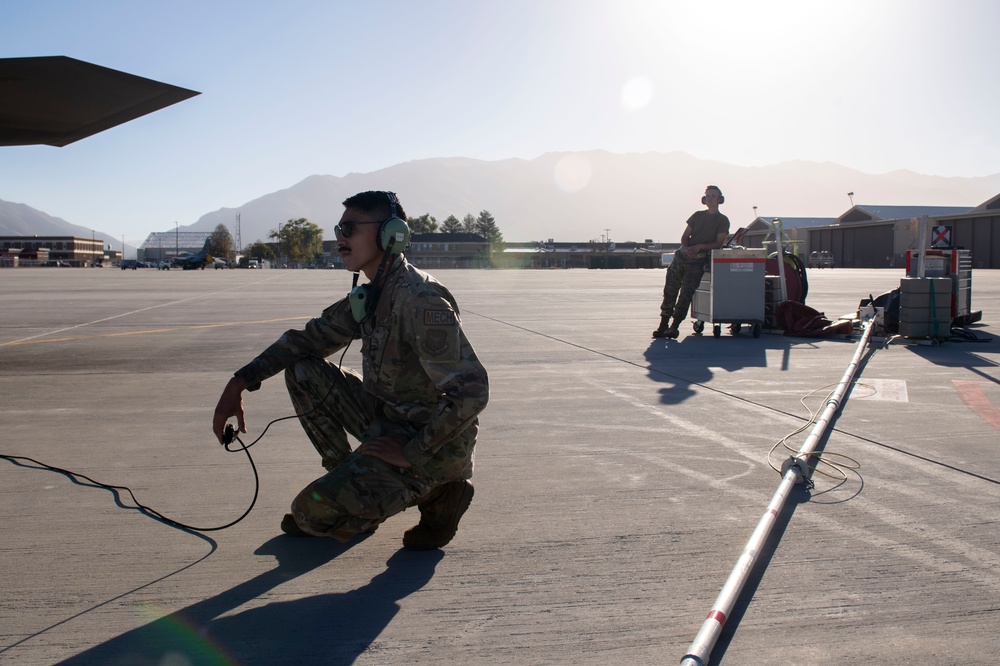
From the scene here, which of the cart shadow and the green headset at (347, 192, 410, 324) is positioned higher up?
the green headset at (347, 192, 410, 324)

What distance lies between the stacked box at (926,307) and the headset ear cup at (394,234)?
29.7ft

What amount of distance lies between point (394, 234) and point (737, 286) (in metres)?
8.87

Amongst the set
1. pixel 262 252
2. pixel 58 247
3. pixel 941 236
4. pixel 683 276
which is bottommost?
pixel 683 276

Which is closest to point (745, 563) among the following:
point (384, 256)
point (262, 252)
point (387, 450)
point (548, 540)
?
point (548, 540)

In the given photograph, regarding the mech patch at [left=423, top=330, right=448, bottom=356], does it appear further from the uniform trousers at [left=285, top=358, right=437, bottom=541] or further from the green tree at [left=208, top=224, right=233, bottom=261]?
the green tree at [left=208, top=224, right=233, bottom=261]

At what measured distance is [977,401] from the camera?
6566mm

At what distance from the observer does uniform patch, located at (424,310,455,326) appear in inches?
123

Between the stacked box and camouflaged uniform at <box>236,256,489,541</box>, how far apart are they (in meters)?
8.88

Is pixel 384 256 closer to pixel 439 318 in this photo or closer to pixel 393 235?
pixel 393 235

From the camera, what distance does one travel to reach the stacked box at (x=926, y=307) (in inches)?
411

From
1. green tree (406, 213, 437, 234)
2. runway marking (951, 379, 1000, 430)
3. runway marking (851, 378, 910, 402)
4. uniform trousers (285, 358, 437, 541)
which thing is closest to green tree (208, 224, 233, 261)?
green tree (406, 213, 437, 234)

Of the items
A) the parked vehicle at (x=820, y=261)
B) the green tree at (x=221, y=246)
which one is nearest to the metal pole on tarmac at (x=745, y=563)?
the parked vehicle at (x=820, y=261)

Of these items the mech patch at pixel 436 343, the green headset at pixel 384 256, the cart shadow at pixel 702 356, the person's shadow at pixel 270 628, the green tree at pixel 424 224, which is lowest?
the person's shadow at pixel 270 628

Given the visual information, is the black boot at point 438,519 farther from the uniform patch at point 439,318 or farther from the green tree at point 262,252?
the green tree at point 262,252
